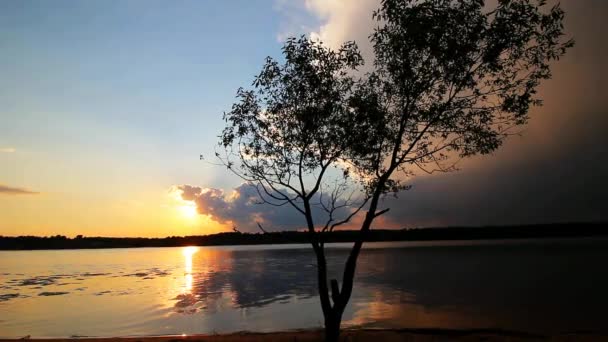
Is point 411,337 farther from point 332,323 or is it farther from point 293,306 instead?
point 293,306

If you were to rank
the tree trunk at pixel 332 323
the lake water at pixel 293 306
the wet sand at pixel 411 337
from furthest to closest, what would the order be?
the lake water at pixel 293 306
the wet sand at pixel 411 337
the tree trunk at pixel 332 323

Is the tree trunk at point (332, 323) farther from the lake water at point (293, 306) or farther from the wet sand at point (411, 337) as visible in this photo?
the lake water at point (293, 306)

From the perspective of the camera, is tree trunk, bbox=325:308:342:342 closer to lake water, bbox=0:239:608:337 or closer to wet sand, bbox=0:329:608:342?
wet sand, bbox=0:329:608:342

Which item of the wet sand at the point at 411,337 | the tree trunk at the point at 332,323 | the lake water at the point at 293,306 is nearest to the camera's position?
the tree trunk at the point at 332,323

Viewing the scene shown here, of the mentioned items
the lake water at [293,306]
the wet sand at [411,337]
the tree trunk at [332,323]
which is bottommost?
A: the lake water at [293,306]

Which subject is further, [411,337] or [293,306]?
[293,306]

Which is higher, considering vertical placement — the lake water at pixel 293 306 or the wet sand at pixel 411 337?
the wet sand at pixel 411 337

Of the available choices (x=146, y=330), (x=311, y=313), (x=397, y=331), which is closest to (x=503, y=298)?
(x=311, y=313)

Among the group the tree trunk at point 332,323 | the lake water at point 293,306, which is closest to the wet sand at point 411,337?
the tree trunk at point 332,323

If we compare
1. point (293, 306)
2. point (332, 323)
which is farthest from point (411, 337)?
point (293, 306)

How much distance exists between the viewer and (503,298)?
47.2 metres

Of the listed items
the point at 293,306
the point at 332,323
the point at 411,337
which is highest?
the point at 332,323

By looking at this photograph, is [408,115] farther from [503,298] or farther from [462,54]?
[503,298]

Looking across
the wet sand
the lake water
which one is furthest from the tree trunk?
the lake water
